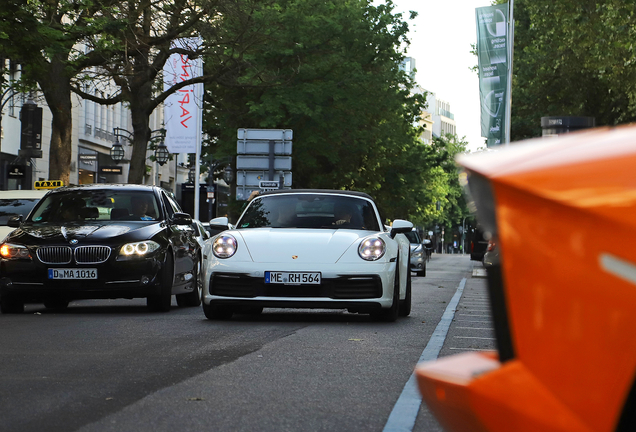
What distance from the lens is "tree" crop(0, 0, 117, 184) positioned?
1554cm

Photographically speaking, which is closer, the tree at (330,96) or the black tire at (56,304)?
the black tire at (56,304)

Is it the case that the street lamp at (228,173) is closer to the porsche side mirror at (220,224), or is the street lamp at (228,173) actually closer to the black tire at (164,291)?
the black tire at (164,291)

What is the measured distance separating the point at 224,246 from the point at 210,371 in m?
4.33

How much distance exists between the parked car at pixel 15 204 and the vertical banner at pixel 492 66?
1856cm

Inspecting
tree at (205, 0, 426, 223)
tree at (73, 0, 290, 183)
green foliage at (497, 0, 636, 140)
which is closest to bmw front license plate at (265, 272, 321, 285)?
tree at (73, 0, 290, 183)

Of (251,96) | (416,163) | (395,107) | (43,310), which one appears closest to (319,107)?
(251,96)

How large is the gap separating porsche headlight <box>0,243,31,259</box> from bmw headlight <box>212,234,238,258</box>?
8.37 ft

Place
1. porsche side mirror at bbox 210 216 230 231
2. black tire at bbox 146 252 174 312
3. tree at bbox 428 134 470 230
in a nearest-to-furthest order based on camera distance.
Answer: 1. porsche side mirror at bbox 210 216 230 231
2. black tire at bbox 146 252 174 312
3. tree at bbox 428 134 470 230

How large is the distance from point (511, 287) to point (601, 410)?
13.5 inches

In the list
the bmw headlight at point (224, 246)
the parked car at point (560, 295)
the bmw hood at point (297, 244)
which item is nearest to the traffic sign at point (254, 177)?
the bmw hood at point (297, 244)

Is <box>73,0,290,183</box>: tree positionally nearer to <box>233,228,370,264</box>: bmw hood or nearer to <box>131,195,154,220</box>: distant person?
<box>131,195,154,220</box>: distant person

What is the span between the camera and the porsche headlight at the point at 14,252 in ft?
42.1

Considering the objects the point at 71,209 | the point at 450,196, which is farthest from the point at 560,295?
the point at 450,196

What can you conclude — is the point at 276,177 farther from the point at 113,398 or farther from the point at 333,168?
the point at 113,398
